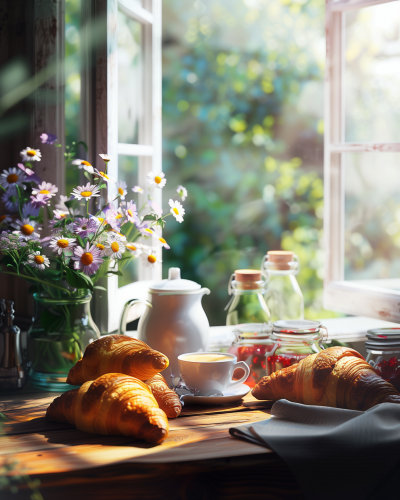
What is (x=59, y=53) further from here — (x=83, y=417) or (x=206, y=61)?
(x=206, y=61)

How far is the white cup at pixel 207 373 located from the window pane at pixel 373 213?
0.84m

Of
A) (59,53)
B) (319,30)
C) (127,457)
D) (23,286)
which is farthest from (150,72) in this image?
(319,30)

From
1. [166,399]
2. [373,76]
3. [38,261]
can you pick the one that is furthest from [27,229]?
[373,76]

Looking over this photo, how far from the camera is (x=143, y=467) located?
0.81 meters

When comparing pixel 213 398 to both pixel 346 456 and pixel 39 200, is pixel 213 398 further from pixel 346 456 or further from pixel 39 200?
pixel 39 200

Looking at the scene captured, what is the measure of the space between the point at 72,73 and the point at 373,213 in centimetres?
164

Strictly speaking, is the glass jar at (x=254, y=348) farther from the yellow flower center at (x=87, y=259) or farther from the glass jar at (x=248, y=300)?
the yellow flower center at (x=87, y=259)

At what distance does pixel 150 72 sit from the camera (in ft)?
5.36

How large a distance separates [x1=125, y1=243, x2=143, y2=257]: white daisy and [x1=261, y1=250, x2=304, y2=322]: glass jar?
382mm

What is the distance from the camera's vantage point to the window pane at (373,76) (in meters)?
2.24

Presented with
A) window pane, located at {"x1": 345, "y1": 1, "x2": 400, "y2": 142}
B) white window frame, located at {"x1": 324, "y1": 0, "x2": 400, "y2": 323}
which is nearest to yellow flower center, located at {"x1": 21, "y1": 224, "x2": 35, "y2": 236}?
white window frame, located at {"x1": 324, "y1": 0, "x2": 400, "y2": 323}

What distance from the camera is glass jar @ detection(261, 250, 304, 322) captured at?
1.50m

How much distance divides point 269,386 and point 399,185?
3.78ft

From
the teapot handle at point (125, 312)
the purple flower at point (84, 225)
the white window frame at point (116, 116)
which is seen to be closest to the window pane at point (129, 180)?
the white window frame at point (116, 116)
